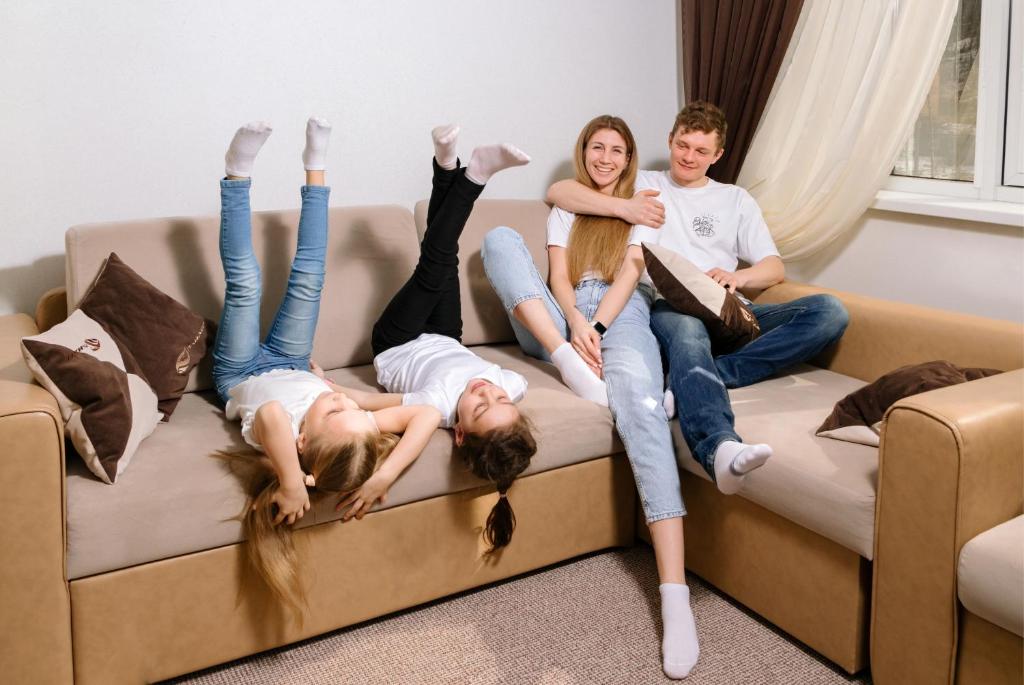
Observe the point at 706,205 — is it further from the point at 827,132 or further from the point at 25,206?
the point at 25,206

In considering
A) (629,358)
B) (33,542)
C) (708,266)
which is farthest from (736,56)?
(33,542)

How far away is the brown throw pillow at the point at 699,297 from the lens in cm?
257

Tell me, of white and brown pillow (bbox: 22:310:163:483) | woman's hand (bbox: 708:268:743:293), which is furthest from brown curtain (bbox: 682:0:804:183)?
white and brown pillow (bbox: 22:310:163:483)

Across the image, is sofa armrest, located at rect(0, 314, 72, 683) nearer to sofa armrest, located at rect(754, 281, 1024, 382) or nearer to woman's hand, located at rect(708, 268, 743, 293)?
woman's hand, located at rect(708, 268, 743, 293)

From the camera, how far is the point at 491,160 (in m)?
2.46

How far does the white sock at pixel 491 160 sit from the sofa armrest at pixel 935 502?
1.13 m

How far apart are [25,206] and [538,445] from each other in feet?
5.09

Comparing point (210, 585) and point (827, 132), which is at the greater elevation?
point (827, 132)

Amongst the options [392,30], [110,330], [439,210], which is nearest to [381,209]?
[439,210]

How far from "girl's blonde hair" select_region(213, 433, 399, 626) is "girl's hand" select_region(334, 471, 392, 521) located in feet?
0.05

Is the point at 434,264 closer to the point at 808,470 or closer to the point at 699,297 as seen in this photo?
the point at 699,297

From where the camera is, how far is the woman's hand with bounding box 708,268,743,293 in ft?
9.22

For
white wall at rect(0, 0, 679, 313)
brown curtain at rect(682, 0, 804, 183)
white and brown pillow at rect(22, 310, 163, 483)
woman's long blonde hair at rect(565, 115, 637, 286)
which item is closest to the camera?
white and brown pillow at rect(22, 310, 163, 483)

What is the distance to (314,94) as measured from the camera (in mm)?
2891
